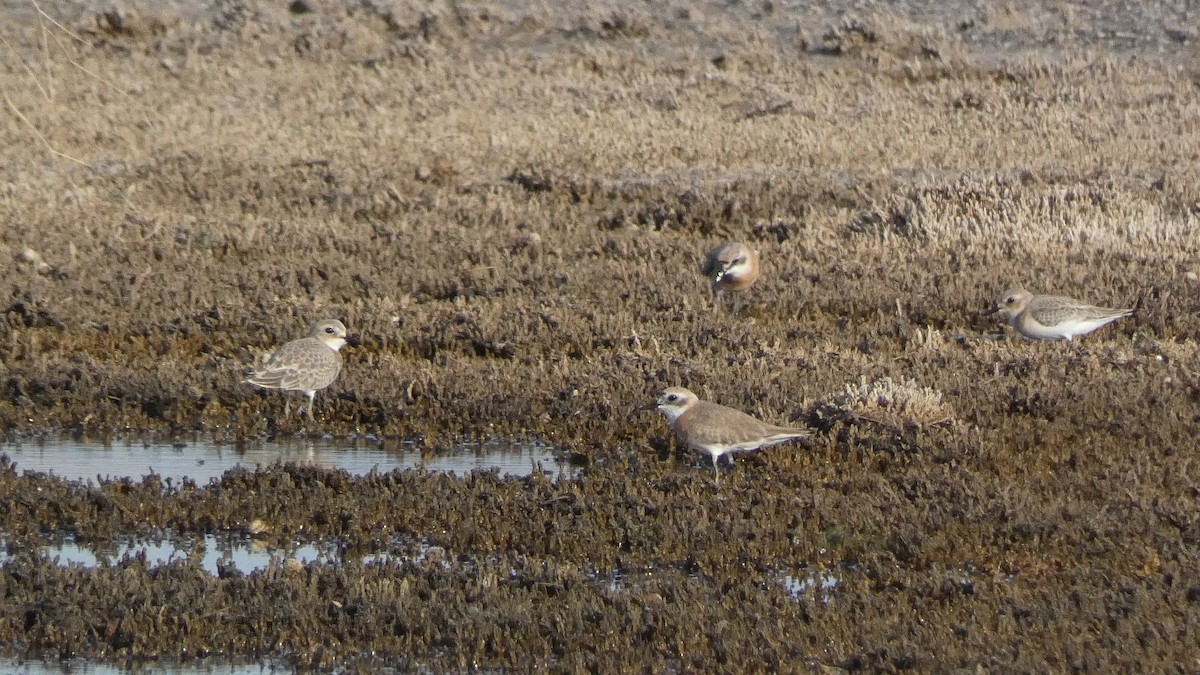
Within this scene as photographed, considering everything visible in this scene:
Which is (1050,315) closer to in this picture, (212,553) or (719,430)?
(719,430)

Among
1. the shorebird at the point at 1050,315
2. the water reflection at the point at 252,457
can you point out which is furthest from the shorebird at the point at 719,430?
the shorebird at the point at 1050,315

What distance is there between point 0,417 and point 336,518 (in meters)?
3.13

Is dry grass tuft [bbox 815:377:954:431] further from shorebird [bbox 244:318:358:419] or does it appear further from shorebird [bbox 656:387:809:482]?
shorebird [bbox 244:318:358:419]

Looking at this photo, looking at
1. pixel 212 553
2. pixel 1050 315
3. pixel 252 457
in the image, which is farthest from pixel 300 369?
pixel 1050 315

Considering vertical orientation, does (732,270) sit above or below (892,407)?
below

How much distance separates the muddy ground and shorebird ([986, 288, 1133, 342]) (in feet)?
0.66

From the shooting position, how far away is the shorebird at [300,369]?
34.5 feet

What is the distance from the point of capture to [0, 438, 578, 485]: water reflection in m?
9.54

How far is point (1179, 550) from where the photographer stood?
788 cm

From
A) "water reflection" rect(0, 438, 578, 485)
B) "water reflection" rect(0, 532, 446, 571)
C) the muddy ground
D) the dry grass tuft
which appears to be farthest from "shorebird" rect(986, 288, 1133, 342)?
"water reflection" rect(0, 532, 446, 571)

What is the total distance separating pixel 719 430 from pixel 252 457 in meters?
2.82

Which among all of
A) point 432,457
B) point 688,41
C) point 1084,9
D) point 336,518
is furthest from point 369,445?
point 1084,9

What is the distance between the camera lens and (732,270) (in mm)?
13797

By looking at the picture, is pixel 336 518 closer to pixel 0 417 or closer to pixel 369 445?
pixel 369 445
